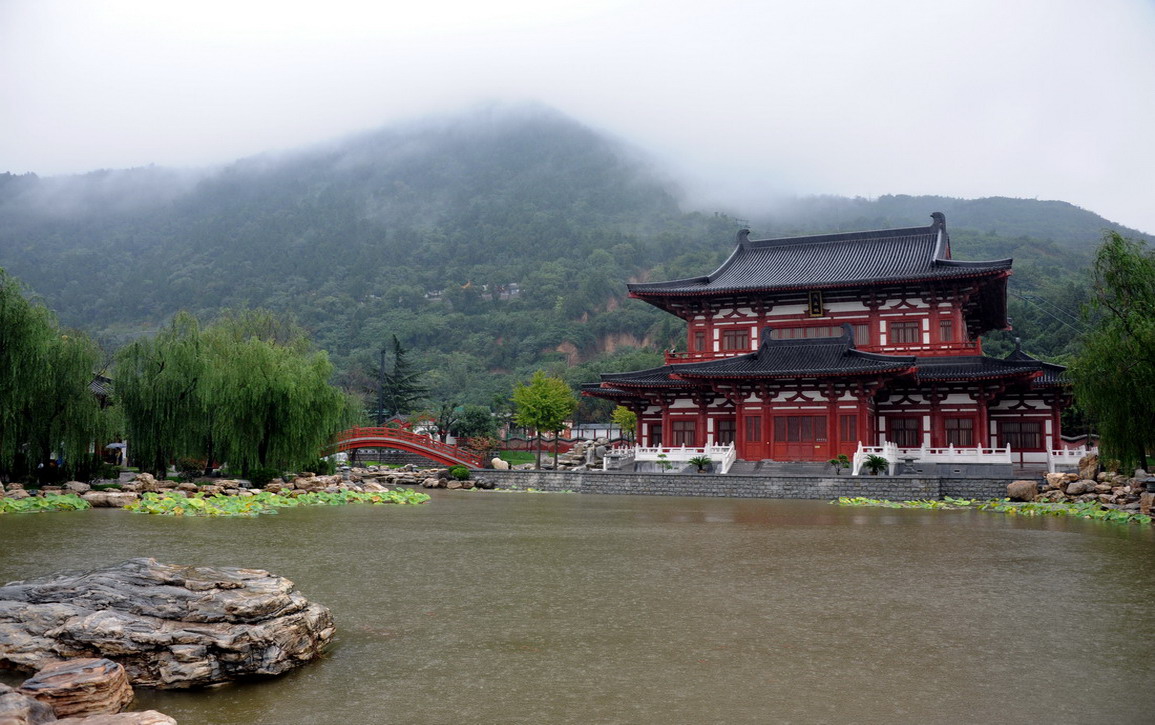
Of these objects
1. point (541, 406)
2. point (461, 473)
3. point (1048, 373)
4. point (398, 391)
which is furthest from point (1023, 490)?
point (398, 391)

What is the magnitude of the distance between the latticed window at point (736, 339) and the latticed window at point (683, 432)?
→ 3823mm

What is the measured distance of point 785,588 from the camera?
9.18 metres

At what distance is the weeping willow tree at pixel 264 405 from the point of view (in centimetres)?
2470

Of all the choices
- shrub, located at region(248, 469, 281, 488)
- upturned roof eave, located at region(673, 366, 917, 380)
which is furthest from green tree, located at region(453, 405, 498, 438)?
shrub, located at region(248, 469, 281, 488)

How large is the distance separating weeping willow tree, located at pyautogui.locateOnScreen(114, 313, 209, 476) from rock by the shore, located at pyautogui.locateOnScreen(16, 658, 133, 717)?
68.1 feet

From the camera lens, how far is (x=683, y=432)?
3691cm

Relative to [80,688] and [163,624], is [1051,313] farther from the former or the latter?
[80,688]

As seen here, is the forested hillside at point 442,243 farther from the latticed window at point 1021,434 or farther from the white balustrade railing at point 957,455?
the white balustrade railing at point 957,455

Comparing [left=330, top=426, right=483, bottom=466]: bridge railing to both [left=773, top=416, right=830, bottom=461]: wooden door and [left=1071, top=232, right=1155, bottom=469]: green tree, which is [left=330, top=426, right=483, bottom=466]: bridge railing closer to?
[left=773, top=416, right=830, bottom=461]: wooden door

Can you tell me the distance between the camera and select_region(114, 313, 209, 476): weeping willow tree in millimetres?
24516

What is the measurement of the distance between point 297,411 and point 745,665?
21.6 m

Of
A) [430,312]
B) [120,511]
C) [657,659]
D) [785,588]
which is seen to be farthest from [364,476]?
[430,312]

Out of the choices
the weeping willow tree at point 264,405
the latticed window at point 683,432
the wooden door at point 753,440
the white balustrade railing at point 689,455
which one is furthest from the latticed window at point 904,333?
the weeping willow tree at point 264,405

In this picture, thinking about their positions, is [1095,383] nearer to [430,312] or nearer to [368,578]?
[368,578]
